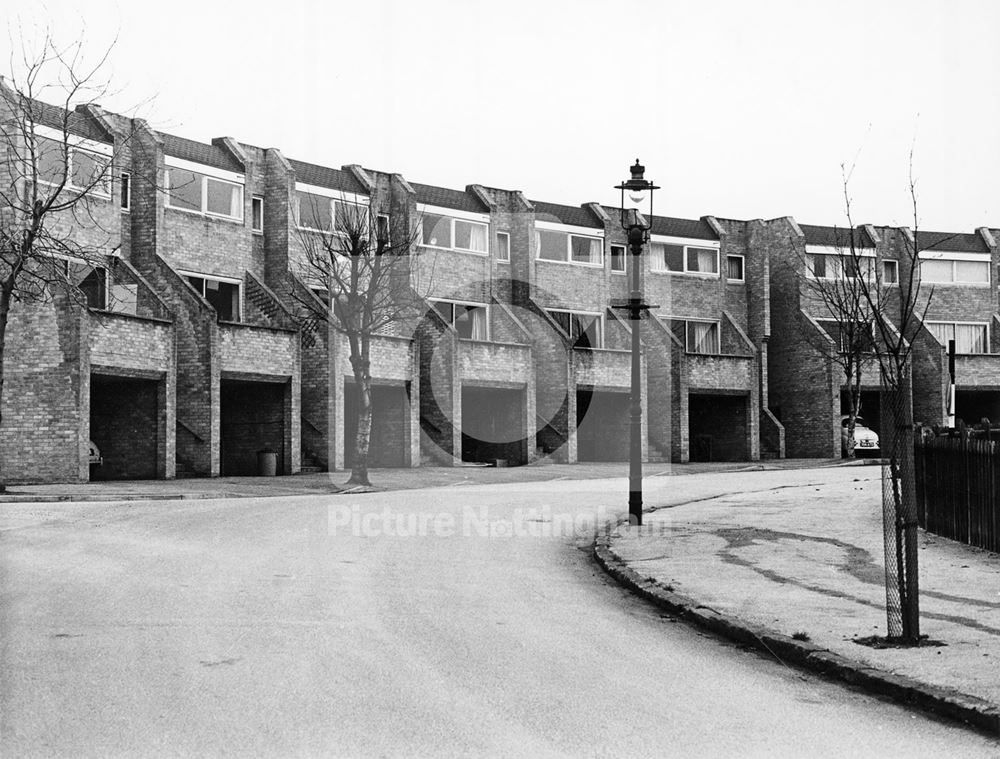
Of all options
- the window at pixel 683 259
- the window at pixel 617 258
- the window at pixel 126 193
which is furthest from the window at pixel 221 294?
the window at pixel 683 259

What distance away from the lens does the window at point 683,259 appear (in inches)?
2099

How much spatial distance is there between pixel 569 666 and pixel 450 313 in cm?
3828

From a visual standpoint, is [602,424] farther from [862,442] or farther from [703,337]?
[862,442]

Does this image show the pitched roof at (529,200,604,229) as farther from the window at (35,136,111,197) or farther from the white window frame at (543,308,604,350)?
the window at (35,136,111,197)

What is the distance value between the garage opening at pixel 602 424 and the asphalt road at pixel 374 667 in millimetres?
34771

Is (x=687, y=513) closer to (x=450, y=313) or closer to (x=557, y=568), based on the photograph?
(x=557, y=568)

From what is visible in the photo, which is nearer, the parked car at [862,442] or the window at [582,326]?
the window at [582,326]

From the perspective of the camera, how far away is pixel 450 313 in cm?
4628

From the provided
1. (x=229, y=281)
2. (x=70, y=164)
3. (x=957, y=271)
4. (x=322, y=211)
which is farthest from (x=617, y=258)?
(x=70, y=164)

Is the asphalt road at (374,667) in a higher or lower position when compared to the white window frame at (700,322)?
lower

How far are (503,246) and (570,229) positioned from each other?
11.4 feet

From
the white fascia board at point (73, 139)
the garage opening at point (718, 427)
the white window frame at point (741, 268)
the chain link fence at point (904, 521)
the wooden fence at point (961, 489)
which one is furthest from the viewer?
the white window frame at point (741, 268)

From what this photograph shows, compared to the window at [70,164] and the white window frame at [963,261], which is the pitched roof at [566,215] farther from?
the window at [70,164]

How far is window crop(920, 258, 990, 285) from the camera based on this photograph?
58.1 meters
